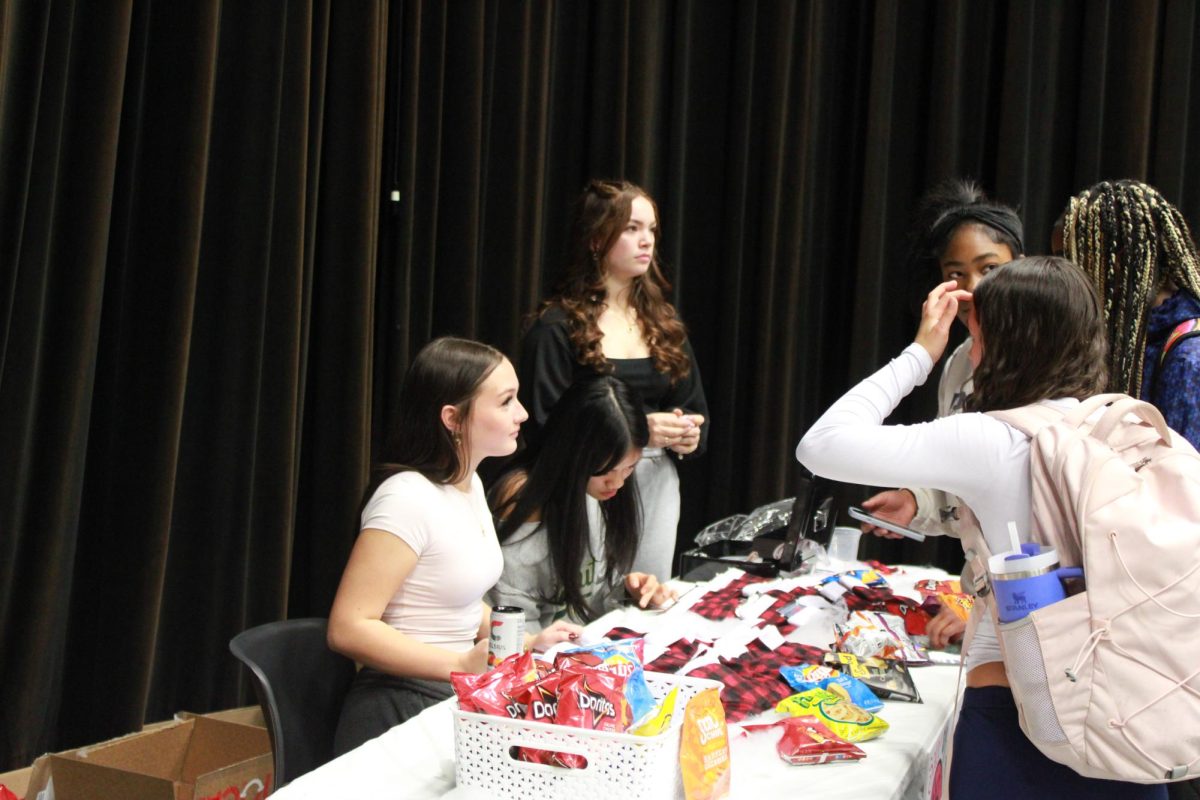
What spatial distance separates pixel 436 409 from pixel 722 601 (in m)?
0.68

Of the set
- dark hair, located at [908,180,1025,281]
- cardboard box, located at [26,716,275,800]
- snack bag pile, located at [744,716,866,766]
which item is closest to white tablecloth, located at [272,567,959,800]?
snack bag pile, located at [744,716,866,766]

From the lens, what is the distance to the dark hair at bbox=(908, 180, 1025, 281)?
7.98 feet

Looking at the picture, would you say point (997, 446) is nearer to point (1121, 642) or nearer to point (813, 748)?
point (1121, 642)

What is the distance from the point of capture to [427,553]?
1.90 meters

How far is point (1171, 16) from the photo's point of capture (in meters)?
3.68

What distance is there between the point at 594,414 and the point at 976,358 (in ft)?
2.91

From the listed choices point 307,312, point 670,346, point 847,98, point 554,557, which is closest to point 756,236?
point 847,98

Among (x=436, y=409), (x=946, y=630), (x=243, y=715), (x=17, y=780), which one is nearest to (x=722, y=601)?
(x=946, y=630)

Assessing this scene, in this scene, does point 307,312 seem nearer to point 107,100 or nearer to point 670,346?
point 107,100

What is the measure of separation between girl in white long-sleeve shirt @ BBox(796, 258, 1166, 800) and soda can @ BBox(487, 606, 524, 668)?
0.46m

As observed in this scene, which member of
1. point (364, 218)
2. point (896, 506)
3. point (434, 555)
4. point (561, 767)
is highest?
point (364, 218)

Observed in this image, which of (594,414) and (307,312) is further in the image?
(307,312)

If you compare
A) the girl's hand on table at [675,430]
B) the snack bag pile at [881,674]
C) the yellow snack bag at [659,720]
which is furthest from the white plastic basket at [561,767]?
the girl's hand on table at [675,430]

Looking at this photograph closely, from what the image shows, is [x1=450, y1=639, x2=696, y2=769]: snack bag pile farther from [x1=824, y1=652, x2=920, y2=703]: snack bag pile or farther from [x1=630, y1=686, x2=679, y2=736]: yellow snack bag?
[x1=824, y1=652, x2=920, y2=703]: snack bag pile
